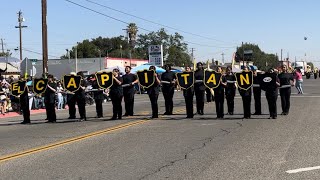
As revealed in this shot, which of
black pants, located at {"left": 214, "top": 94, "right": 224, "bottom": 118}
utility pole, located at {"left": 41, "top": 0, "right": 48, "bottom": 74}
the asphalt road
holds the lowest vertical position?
the asphalt road

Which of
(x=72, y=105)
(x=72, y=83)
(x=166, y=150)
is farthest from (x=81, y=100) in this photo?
(x=166, y=150)

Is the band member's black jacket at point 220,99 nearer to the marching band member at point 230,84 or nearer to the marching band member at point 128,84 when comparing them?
the marching band member at point 230,84

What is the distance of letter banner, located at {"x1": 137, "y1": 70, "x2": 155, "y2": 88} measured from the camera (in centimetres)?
1616

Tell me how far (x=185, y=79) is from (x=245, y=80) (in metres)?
2.07

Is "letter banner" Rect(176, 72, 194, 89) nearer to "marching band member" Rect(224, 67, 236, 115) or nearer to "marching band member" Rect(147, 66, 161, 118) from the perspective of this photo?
"marching band member" Rect(147, 66, 161, 118)

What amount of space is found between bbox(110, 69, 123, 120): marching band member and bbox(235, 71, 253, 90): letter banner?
13.8ft

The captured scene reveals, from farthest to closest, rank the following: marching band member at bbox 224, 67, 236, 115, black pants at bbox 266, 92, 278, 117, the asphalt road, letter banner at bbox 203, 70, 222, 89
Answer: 1. marching band member at bbox 224, 67, 236, 115
2. letter banner at bbox 203, 70, 222, 89
3. black pants at bbox 266, 92, 278, 117
4. the asphalt road

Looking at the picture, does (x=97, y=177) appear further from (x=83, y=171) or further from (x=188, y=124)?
(x=188, y=124)

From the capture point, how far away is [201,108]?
1695 cm

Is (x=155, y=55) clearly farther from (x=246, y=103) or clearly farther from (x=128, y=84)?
(x=246, y=103)

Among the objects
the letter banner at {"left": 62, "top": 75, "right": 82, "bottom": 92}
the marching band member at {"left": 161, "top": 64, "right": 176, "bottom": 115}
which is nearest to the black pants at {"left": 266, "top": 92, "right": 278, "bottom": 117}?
the marching band member at {"left": 161, "top": 64, "right": 176, "bottom": 115}

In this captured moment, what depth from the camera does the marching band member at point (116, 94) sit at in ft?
52.8

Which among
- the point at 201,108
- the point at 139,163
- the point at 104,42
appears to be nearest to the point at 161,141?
the point at 139,163

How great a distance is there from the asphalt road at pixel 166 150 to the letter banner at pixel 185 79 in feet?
5.67
